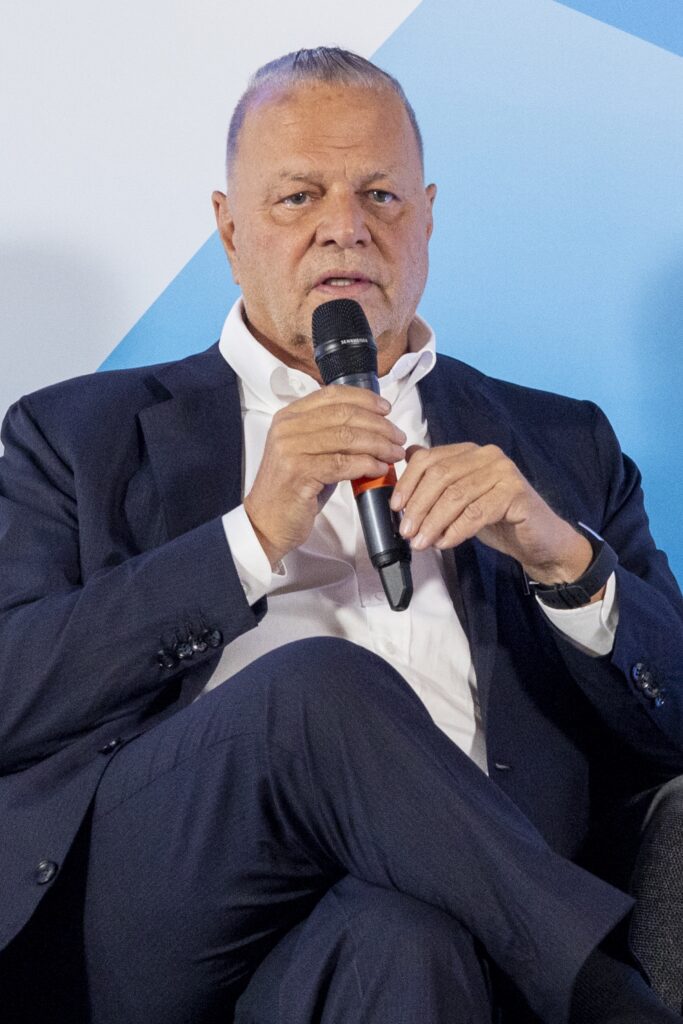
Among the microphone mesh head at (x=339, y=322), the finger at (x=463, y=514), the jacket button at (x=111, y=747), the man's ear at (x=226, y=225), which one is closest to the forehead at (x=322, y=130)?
the man's ear at (x=226, y=225)

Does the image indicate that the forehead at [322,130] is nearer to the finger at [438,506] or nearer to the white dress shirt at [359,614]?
the white dress shirt at [359,614]

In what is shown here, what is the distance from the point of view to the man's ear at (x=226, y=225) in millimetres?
2221

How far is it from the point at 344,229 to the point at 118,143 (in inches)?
26.8

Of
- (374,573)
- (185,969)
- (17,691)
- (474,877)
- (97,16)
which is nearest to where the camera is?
(474,877)

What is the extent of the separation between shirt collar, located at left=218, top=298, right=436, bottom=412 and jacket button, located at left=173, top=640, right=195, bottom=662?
22.3 inches

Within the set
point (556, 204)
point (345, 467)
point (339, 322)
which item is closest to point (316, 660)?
point (345, 467)

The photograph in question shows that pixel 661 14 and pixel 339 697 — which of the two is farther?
pixel 661 14

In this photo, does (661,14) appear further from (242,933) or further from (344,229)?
(242,933)

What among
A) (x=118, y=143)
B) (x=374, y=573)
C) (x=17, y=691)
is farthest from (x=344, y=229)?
(x=17, y=691)

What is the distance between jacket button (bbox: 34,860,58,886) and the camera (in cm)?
145

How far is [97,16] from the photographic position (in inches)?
97.6

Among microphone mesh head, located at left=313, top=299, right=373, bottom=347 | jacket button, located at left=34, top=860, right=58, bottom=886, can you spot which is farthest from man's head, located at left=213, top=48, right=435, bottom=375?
jacket button, located at left=34, top=860, right=58, bottom=886

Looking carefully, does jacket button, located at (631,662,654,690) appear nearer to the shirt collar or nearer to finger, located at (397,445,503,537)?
finger, located at (397,445,503,537)

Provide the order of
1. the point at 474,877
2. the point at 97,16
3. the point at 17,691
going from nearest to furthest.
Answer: the point at 474,877 → the point at 17,691 → the point at 97,16
